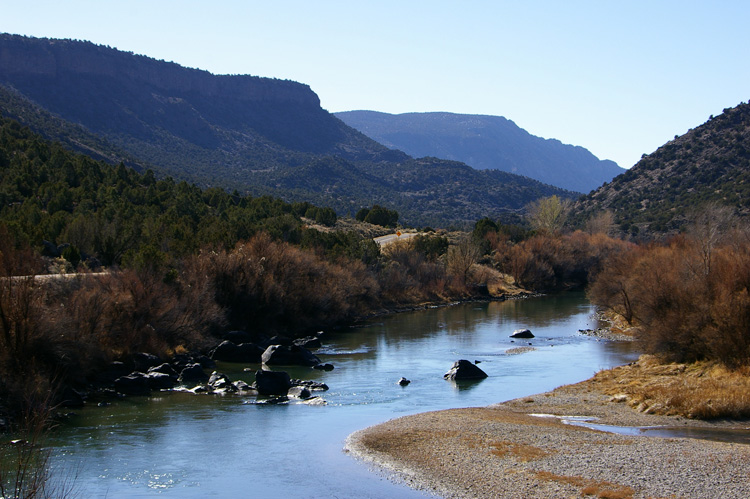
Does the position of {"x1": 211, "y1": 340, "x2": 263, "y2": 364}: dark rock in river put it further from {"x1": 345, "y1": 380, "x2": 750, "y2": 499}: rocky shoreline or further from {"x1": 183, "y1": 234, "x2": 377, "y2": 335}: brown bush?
{"x1": 345, "y1": 380, "x2": 750, "y2": 499}: rocky shoreline

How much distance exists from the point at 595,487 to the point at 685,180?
332 feet

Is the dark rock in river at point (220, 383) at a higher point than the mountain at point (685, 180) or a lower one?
lower

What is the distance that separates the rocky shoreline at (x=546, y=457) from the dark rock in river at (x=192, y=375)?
461 inches

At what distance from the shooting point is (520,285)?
80062 mm

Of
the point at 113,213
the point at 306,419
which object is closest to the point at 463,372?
the point at 306,419

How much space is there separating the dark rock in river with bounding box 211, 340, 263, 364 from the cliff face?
112 metres

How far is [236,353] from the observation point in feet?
126

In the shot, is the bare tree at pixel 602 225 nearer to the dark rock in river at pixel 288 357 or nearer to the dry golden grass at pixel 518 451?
the dark rock in river at pixel 288 357

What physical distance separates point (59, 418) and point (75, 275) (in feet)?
41.1

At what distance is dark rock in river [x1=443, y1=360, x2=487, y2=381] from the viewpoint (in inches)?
1308

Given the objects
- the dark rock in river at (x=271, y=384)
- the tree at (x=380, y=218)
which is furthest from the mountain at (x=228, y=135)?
the dark rock in river at (x=271, y=384)

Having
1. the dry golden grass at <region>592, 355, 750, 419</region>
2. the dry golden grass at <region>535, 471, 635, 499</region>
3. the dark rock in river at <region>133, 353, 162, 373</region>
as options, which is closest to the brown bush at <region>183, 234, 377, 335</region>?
the dark rock in river at <region>133, 353, 162, 373</region>

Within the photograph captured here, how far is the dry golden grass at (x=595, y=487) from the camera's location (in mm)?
16656

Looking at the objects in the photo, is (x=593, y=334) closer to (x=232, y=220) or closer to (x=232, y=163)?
(x=232, y=220)
